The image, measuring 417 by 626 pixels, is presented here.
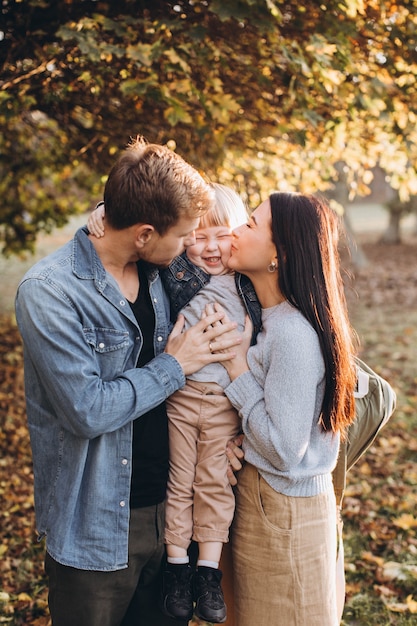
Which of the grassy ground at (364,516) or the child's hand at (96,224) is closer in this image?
the child's hand at (96,224)

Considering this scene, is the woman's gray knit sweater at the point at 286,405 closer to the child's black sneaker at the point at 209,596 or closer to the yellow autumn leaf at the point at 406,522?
the child's black sneaker at the point at 209,596

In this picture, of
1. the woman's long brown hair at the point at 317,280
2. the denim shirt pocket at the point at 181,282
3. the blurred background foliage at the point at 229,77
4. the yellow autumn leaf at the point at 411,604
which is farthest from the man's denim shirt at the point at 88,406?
the yellow autumn leaf at the point at 411,604

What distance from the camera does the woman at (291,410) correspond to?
2.20 meters

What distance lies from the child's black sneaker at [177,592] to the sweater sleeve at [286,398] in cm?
56

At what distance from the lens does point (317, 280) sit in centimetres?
226

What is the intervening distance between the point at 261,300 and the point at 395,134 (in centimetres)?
292

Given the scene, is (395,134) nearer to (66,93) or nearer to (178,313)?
(66,93)

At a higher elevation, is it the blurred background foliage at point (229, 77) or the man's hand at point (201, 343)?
the blurred background foliage at point (229, 77)

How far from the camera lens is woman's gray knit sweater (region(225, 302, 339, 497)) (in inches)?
85.6

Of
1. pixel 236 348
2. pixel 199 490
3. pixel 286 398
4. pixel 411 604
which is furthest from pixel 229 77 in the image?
pixel 411 604

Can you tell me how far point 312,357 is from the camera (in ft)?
7.20

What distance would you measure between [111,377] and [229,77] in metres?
2.72

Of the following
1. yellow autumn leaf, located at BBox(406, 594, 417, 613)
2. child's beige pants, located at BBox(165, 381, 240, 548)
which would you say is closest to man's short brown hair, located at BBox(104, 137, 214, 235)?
child's beige pants, located at BBox(165, 381, 240, 548)

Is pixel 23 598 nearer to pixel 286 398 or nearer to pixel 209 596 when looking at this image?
pixel 209 596
